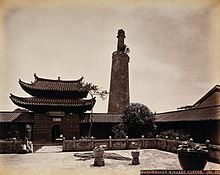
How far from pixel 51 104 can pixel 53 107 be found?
0.28 m

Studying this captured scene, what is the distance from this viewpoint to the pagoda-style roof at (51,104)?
1530 centimetres

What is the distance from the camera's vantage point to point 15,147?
39.0ft

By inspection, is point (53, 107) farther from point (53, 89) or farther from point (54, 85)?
point (54, 85)

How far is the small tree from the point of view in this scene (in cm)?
1479

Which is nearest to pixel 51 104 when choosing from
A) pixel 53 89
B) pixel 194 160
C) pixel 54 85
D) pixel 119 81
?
pixel 53 89

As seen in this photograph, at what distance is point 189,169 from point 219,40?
2760 millimetres

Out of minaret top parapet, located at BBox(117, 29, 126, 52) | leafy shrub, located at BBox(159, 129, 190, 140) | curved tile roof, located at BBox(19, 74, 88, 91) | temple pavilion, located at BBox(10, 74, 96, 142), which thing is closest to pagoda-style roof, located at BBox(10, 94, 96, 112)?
temple pavilion, located at BBox(10, 74, 96, 142)

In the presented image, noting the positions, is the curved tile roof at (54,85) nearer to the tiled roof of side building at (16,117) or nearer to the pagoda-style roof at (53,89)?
the pagoda-style roof at (53,89)

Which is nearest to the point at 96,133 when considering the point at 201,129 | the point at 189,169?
the point at 201,129

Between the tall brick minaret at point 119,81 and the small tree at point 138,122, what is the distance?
6162 millimetres

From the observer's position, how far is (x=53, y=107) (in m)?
15.7

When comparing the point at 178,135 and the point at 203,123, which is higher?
the point at 203,123

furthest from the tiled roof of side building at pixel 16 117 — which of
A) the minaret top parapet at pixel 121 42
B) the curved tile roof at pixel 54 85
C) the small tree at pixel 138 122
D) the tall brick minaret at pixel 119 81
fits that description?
the minaret top parapet at pixel 121 42

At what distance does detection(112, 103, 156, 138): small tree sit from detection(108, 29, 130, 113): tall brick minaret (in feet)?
20.2
